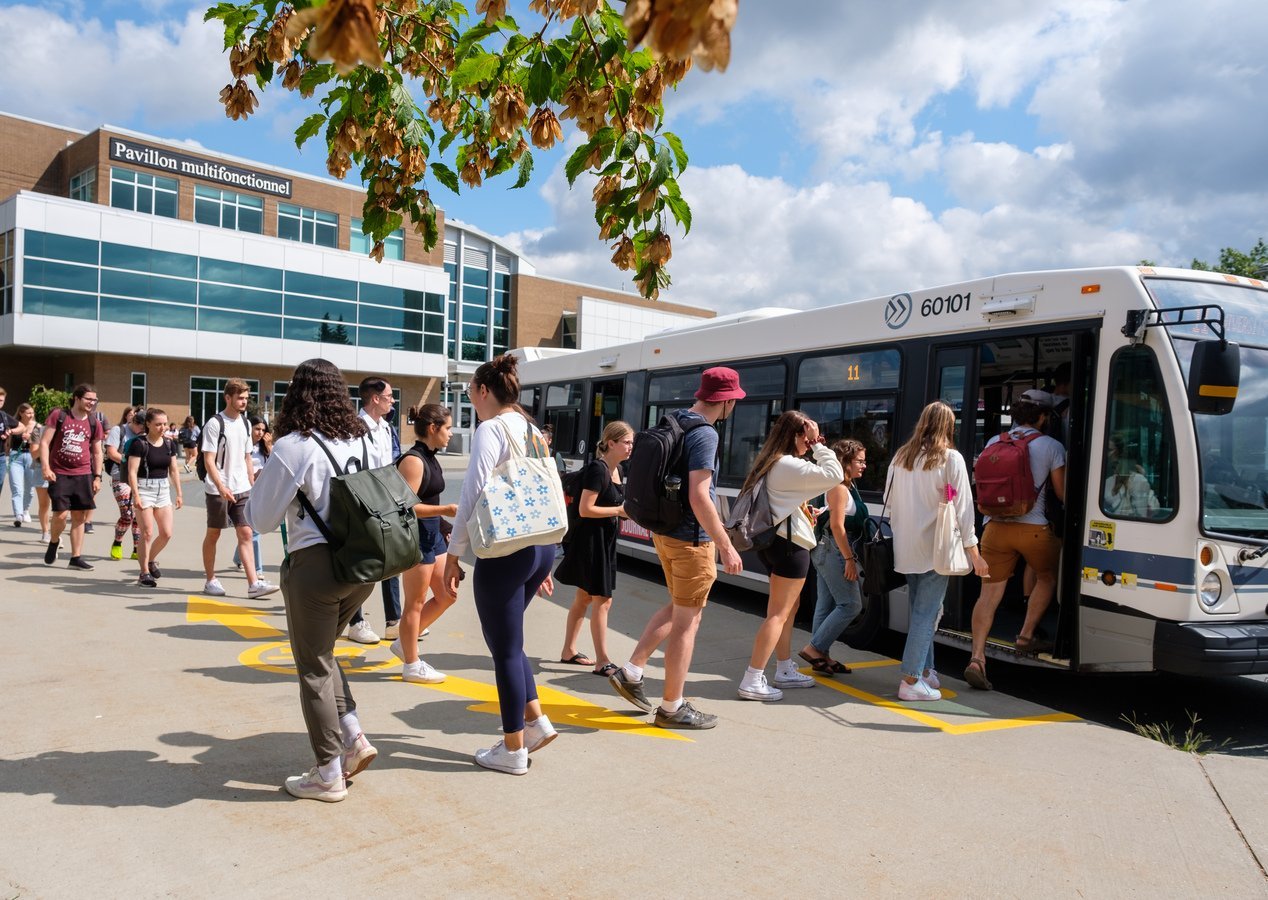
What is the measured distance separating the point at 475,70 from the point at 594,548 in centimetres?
315

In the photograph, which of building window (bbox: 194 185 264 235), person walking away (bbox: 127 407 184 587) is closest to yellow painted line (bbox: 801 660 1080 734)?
person walking away (bbox: 127 407 184 587)

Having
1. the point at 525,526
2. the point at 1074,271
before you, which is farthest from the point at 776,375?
the point at 525,526

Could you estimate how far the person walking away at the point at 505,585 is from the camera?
13.5 ft

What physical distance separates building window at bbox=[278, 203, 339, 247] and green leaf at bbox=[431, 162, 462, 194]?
4178 cm

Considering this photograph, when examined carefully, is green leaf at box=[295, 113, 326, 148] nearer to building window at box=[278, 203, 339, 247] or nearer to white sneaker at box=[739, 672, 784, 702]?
white sneaker at box=[739, 672, 784, 702]

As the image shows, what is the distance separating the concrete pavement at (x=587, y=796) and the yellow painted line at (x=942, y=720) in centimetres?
2

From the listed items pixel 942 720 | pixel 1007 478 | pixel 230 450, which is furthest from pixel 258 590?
pixel 1007 478

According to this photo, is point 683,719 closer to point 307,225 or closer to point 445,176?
point 445,176

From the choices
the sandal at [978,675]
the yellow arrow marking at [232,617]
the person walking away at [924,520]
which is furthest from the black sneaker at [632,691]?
the yellow arrow marking at [232,617]

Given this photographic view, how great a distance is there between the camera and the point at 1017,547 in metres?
6.13

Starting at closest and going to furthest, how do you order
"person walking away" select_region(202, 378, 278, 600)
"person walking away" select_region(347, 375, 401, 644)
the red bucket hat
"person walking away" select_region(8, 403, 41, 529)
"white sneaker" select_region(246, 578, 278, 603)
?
the red bucket hat < "person walking away" select_region(347, 375, 401, 644) < "person walking away" select_region(202, 378, 278, 600) < "white sneaker" select_region(246, 578, 278, 603) < "person walking away" select_region(8, 403, 41, 529)

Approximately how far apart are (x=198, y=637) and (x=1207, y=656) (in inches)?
258

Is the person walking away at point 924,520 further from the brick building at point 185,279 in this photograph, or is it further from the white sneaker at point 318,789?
the brick building at point 185,279

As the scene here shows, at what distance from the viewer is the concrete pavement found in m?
3.30
